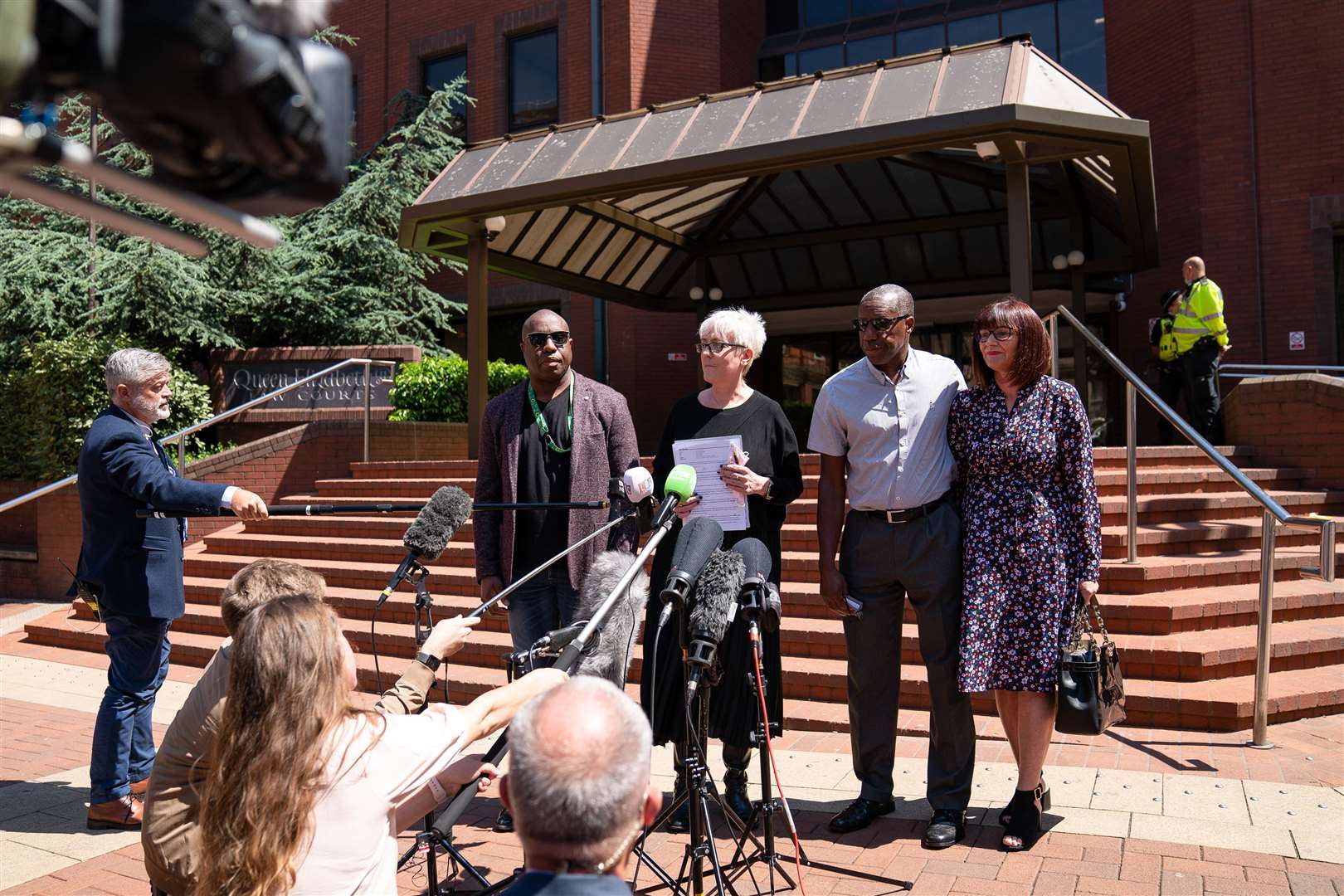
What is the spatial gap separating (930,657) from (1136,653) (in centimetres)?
224

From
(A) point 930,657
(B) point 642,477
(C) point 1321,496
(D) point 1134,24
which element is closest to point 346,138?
(B) point 642,477

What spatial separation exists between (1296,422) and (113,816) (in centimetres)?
937

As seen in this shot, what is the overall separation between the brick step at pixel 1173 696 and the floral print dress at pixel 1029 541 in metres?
1.73

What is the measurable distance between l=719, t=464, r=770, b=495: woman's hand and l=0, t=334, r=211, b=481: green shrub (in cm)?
1044

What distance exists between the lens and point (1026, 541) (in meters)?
3.94

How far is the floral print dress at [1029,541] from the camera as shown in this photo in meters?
3.90

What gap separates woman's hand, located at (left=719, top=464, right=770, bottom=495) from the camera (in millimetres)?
3955

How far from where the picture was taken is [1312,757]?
479 centimetres

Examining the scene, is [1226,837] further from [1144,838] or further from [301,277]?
[301,277]

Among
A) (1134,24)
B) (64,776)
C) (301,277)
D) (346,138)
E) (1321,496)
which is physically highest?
(1134,24)

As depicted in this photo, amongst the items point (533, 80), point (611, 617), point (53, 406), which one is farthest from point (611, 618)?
point (533, 80)

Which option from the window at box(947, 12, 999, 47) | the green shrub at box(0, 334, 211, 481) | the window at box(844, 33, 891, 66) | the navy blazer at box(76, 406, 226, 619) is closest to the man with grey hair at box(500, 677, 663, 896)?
the navy blazer at box(76, 406, 226, 619)

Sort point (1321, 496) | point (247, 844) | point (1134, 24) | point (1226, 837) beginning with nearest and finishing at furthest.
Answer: point (247, 844) → point (1226, 837) → point (1321, 496) → point (1134, 24)

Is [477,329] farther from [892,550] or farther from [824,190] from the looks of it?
[892,550]
